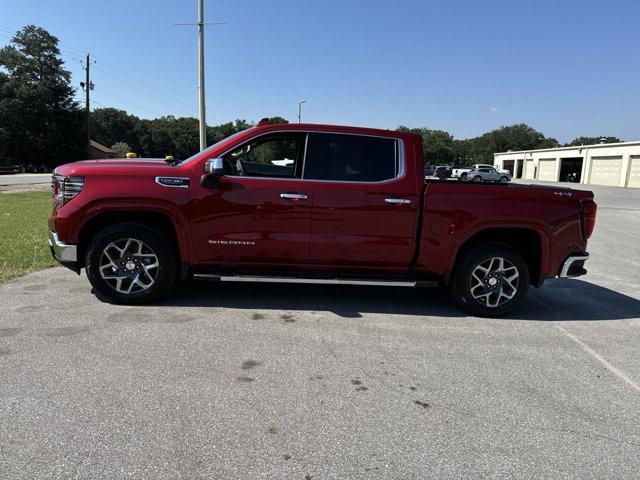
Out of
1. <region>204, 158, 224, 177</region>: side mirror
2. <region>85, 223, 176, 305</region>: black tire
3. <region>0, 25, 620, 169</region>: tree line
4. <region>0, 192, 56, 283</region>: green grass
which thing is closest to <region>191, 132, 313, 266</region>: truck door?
<region>204, 158, 224, 177</region>: side mirror

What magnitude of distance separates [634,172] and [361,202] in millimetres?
54727

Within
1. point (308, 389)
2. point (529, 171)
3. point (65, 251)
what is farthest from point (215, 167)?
point (529, 171)

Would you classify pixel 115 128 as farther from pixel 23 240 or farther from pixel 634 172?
pixel 23 240

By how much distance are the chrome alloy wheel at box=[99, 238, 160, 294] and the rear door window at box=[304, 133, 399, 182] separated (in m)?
1.94

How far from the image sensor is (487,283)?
5.43m

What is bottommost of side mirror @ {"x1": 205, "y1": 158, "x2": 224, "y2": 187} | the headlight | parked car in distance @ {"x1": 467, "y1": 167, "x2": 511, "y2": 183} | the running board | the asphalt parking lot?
the asphalt parking lot

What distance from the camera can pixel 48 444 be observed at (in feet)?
9.02

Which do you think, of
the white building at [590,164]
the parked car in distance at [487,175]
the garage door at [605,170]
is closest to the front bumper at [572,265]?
the parked car in distance at [487,175]

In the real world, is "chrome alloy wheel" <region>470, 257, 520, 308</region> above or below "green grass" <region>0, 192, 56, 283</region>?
above

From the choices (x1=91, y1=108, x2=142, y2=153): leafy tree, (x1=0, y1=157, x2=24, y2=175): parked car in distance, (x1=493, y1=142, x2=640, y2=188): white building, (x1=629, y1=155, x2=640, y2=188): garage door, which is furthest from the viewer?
(x1=91, y1=108, x2=142, y2=153): leafy tree

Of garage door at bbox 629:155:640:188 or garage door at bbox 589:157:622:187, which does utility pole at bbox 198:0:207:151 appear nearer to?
garage door at bbox 629:155:640:188

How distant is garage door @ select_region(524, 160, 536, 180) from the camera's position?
73688 millimetres

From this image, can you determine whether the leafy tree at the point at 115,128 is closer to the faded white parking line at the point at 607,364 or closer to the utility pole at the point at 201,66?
the utility pole at the point at 201,66

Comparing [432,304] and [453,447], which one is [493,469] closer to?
[453,447]
